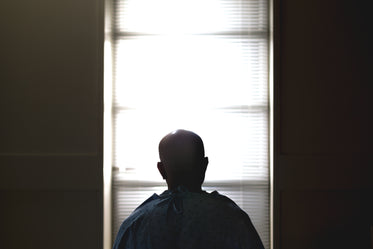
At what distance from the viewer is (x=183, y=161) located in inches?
60.6

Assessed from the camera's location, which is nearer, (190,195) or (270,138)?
(190,195)

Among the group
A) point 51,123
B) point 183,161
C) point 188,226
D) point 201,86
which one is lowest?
point 188,226

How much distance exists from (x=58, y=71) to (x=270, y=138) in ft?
5.16

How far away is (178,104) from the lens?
3039 millimetres

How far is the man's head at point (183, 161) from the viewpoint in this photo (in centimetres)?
154

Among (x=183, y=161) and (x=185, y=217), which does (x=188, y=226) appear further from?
(x=183, y=161)

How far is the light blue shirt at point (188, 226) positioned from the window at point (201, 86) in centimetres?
155

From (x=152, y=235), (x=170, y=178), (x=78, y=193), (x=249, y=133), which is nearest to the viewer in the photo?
(x=152, y=235)

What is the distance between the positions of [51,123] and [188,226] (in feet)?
5.70
